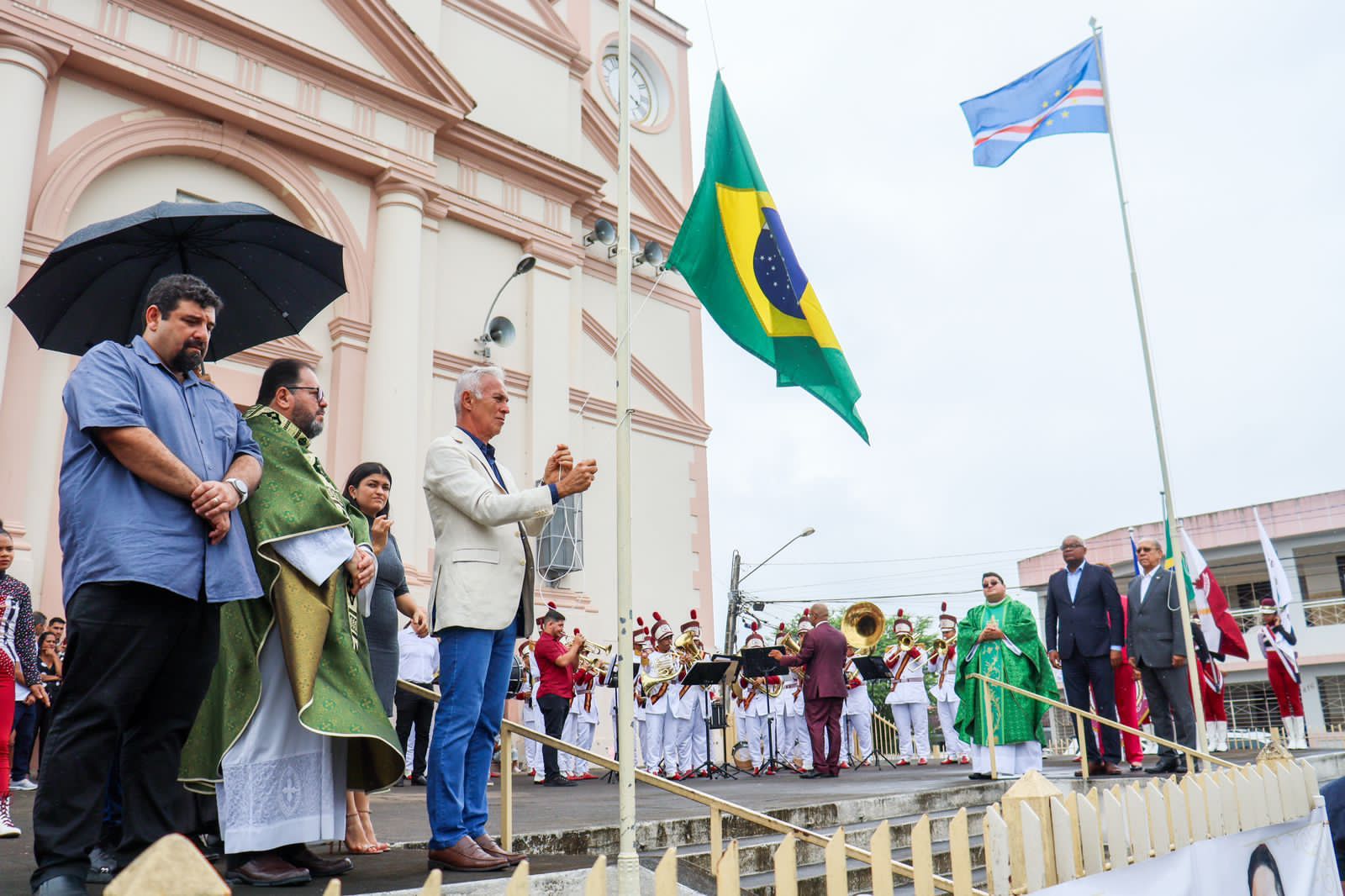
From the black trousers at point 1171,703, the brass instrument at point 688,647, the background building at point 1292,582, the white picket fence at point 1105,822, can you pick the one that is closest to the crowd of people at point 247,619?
the white picket fence at point 1105,822

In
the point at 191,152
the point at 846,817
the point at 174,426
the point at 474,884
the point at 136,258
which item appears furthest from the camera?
the point at 191,152

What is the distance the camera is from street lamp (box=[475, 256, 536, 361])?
53.0 feet

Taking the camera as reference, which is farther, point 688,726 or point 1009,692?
point 688,726

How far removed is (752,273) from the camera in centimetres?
476

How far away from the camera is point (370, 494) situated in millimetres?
4816

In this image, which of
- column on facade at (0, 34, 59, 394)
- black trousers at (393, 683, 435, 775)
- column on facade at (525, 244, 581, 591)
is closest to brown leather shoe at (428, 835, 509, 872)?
black trousers at (393, 683, 435, 775)

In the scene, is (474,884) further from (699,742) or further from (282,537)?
(699,742)

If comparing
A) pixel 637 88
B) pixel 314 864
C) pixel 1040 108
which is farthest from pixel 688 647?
pixel 637 88

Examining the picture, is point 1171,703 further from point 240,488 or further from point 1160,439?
point 240,488

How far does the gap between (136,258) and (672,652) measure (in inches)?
412

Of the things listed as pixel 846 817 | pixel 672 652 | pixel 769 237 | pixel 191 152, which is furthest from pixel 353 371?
pixel 769 237

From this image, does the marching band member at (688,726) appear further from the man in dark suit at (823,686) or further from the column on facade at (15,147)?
the column on facade at (15,147)

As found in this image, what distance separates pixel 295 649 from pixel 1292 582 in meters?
37.1

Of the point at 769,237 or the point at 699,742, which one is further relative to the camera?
the point at 699,742
